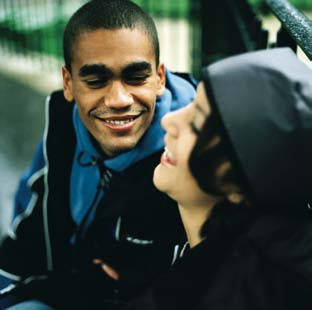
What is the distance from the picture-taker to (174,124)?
5.26 feet

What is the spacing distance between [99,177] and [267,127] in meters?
1.38

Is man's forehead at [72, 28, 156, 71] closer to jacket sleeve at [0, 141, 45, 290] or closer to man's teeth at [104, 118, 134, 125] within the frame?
man's teeth at [104, 118, 134, 125]

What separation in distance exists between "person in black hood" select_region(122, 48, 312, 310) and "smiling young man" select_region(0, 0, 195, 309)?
2.64 feet

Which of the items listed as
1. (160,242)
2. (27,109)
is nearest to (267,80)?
(160,242)

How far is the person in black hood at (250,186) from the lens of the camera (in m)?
1.31

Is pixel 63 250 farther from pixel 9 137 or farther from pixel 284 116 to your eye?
pixel 9 137

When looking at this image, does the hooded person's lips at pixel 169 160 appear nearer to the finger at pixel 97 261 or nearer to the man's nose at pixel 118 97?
the man's nose at pixel 118 97

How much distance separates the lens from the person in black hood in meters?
1.31

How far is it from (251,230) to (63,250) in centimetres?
164

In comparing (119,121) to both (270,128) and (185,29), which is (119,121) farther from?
(185,29)

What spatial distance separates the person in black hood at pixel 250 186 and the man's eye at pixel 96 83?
0.82 m

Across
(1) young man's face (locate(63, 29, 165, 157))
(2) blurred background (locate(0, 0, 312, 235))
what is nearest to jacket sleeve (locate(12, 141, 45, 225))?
(1) young man's face (locate(63, 29, 165, 157))

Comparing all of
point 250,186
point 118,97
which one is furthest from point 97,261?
point 250,186

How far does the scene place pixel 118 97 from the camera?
2.21 m
